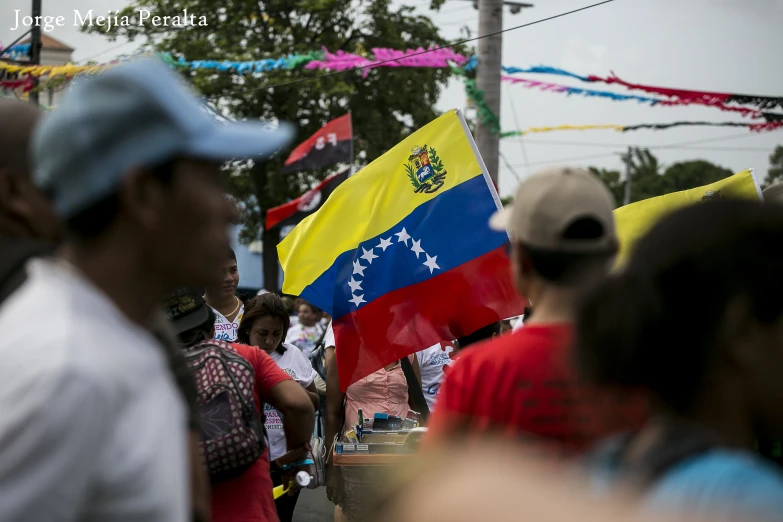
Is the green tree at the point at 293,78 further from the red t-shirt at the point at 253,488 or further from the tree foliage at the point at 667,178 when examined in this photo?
the tree foliage at the point at 667,178

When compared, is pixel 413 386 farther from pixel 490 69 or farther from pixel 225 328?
pixel 490 69

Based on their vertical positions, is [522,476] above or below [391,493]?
above

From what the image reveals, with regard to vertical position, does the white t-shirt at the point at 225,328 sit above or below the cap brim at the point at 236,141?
below

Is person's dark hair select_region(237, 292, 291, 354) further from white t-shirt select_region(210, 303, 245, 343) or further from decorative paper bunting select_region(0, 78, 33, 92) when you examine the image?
decorative paper bunting select_region(0, 78, 33, 92)

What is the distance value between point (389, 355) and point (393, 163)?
128 cm

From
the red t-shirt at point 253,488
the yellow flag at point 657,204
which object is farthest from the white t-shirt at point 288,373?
the red t-shirt at point 253,488

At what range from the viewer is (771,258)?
1402 mm

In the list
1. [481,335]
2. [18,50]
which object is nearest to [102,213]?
[481,335]

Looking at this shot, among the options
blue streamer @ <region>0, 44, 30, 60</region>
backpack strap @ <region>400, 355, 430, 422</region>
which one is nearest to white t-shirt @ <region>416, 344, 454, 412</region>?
backpack strap @ <region>400, 355, 430, 422</region>

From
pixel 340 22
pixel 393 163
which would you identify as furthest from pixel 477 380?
pixel 340 22

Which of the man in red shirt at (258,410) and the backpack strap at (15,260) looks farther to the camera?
the man in red shirt at (258,410)

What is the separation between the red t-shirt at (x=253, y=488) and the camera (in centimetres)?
350

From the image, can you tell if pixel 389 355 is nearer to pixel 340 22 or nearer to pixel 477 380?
pixel 477 380

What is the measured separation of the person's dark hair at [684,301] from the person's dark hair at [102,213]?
712 millimetres
